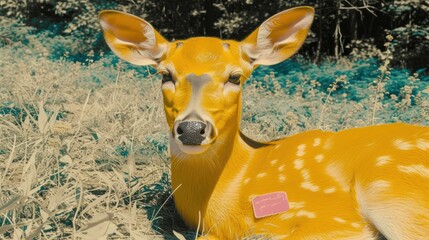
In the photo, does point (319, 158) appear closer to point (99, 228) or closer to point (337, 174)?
point (337, 174)

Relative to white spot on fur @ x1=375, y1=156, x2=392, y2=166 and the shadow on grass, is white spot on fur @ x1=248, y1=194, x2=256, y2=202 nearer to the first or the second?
the shadow on grass

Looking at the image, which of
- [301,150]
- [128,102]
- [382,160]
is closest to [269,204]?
[301,150]

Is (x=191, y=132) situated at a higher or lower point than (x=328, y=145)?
higher

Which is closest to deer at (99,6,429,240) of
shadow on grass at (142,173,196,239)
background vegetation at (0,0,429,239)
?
shadow on grass at (142,173,196,239)

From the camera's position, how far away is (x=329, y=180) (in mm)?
2730

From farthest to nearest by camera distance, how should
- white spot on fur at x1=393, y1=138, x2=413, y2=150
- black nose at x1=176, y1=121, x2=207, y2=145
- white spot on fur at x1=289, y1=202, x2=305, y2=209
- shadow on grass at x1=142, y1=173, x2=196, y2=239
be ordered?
1. shadow on grass at x1=142, y1=173, x2=196, y2=239
2. white spot on fur at x1=289, y1=202, x2=305, y2=209
3. white spot on fur at x1=393, y1=138, x2=413, y2=150
4. black nose at x1=176, y1=121, x2=207, y2=145

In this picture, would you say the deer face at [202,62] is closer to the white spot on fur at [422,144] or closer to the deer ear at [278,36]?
the deer ear at [278,36]

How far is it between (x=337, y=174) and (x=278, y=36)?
730 mm

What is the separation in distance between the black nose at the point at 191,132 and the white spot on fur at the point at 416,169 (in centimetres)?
85

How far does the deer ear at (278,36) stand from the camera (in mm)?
2857

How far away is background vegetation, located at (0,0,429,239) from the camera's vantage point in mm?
2980

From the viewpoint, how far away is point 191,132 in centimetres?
233

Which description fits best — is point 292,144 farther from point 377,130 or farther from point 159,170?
point 159,170

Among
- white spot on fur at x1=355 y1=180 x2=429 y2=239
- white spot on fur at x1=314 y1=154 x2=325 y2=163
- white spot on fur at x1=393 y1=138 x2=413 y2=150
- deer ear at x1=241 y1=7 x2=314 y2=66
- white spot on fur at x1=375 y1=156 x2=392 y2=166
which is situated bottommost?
white spot on fur at x1=314 y1=154 x2=325 y2=163
